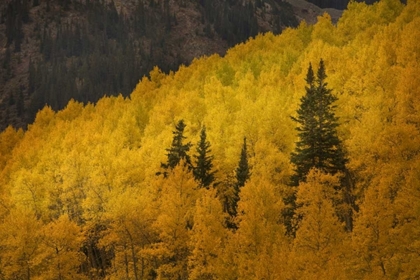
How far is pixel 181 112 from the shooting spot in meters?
88.2

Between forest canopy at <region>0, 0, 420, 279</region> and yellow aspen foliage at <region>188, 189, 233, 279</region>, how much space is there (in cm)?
13

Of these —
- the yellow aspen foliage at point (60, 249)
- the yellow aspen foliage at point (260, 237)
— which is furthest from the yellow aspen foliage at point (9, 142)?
the yellow aspen foliage at point (260, 237)

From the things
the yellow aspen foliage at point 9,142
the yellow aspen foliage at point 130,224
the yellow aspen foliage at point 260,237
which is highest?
the yellow aspen foliage at point 260,237

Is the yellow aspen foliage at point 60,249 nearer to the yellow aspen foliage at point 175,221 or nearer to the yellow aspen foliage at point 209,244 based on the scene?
the yellow aspen foliage at point 175,221

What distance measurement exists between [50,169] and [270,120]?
37.0 metres

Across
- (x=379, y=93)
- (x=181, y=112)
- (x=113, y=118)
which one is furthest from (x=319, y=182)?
A: (x=113, y=118)

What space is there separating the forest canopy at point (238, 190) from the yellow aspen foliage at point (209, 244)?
0.13 m

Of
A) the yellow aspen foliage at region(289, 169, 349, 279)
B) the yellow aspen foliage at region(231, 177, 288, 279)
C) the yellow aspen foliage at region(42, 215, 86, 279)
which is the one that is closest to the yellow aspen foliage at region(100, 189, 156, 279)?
the yellow aspen foliage at region(42, 215, 86, 279)

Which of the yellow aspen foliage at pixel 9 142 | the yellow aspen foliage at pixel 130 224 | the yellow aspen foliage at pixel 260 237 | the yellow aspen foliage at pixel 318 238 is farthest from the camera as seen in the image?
the yellow aspen foliage at pixel 9 142

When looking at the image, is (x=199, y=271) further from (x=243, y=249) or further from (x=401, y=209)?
(x=401, y=209)

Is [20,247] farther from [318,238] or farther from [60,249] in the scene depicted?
[318,238]

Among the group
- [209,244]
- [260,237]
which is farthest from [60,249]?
[260,237]

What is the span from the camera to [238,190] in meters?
51.5

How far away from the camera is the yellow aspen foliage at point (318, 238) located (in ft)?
112
